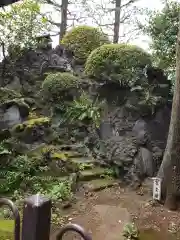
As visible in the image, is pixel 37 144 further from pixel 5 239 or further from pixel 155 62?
pixel 5 239

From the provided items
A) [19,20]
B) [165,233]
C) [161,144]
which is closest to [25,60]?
[19,20]

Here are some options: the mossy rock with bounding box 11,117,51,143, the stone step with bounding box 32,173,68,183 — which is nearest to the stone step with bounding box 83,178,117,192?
the stone step with bounding box 32,173,68,183

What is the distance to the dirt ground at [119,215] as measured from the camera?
503 centimetres

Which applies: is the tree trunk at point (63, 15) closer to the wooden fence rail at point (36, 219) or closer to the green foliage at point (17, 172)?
the green foliage at point (17, 172)

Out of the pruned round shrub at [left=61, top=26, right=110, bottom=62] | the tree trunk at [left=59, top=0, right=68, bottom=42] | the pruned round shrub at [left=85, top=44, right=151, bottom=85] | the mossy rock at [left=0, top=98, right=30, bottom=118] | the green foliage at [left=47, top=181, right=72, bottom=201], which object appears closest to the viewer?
the green foliage at [left=47, top=181, right=72, bottom=201]

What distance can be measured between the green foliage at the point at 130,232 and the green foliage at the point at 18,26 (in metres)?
7.41

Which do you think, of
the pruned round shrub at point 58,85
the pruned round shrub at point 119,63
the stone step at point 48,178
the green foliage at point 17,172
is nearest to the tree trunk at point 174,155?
the pruned round shrub at point 119,63

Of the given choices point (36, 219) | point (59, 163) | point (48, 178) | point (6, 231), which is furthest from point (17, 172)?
point (36, 219)

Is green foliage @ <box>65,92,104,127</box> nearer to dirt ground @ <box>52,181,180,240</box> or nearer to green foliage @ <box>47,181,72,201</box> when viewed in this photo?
dirt ground @ <box>52,181,180,240</box>

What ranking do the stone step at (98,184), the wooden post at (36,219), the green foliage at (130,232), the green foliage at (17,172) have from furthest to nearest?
1. the stone step at (98,184)
2. the green foliage at (17,172)
3. the green foliage at (130,232)
4. the wooden post at (36,219)

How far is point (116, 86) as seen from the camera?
8.51m

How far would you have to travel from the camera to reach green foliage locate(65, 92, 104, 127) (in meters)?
8.59

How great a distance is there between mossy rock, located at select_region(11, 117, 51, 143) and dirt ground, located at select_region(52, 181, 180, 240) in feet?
8.16

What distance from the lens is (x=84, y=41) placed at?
41.9 feet
